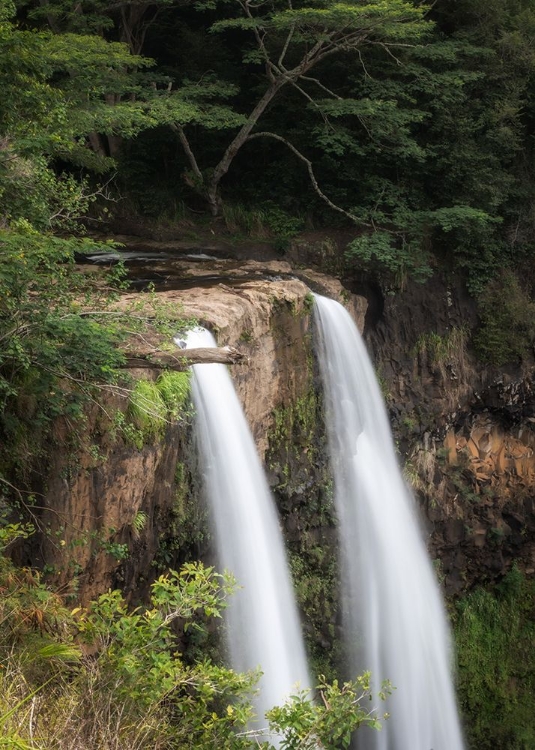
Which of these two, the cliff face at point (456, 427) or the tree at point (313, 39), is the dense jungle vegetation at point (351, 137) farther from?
the cliff face at point (456, 427)

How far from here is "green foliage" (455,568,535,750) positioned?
12.4 meters

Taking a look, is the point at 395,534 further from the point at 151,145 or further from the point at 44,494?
the point at 151,145

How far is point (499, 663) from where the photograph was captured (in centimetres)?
1340

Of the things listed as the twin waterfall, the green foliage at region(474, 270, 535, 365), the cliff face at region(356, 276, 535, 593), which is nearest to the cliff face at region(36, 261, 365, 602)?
the twin waterfall

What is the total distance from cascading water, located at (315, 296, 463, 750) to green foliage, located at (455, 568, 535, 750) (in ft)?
2.04

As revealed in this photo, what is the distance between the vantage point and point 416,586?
41.2 ft

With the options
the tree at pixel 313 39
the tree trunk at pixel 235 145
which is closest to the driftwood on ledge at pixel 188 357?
the tree at pixel 313 39

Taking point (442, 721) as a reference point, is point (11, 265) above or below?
above

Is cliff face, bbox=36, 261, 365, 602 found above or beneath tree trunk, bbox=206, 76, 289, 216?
beneath

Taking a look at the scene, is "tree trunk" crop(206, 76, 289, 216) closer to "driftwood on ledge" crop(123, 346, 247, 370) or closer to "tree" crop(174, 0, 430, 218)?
"tree" crop(174, 0, 430, 218)

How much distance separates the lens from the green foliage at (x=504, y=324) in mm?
14453

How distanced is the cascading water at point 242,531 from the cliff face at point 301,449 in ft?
0.81

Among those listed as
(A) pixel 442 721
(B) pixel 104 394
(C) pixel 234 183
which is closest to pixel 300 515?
(A) pixel 442 721

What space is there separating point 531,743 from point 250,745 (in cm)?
945
